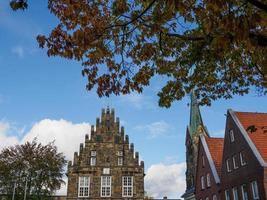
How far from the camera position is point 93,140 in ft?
156

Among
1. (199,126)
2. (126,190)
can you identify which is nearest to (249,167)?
(126,190)

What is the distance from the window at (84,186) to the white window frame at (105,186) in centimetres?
173

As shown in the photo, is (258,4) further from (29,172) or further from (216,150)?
(29,172)

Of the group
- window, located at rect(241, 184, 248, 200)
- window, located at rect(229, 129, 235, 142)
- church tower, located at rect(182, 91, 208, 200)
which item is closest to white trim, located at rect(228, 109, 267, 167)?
window, located at rect(229, 129, 235, 142)

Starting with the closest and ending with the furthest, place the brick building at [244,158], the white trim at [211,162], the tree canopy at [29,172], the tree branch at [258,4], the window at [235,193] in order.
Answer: the tree branch at [258,4]
the brick building at [244,158]
the window at [235,193]
the white trim at [211,162]
the tree canopy at [29,172]

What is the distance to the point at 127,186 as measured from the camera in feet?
149

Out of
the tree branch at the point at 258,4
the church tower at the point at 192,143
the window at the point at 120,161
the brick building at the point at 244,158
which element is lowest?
the tree branch at the point at 258,4

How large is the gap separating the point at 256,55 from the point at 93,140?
125ft

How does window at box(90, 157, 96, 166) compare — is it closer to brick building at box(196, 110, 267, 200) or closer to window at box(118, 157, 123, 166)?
window at box(118, 157, 123, 166)

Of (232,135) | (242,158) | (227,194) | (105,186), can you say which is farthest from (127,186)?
(242,158)

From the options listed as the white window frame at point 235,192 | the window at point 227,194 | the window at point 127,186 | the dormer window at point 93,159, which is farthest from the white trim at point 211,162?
the dormer window at point 93,159

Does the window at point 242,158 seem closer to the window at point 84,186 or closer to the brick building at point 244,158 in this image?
the brick building at point 244,158

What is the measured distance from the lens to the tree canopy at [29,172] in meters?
43.3

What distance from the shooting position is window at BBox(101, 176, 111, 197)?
44.7m
